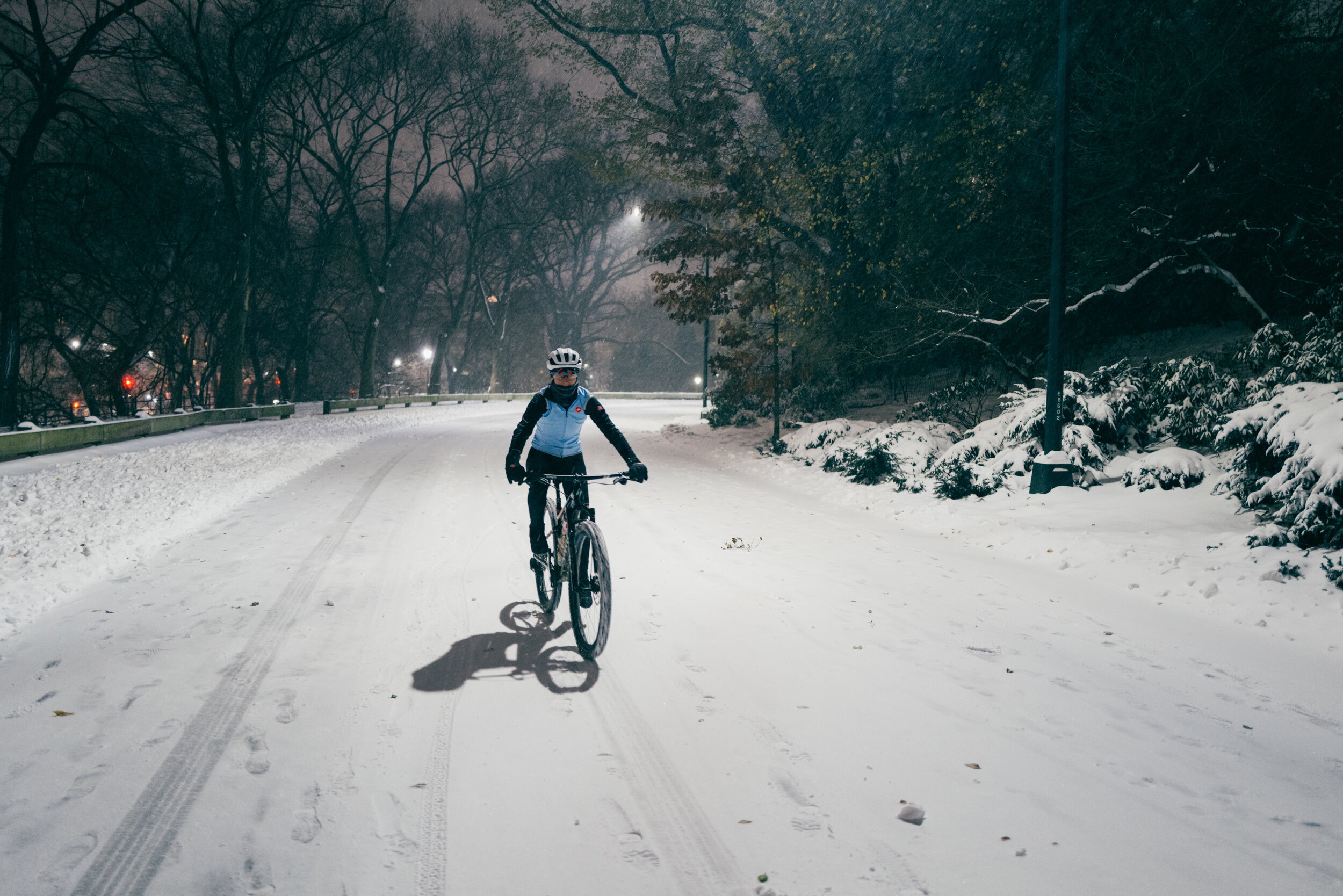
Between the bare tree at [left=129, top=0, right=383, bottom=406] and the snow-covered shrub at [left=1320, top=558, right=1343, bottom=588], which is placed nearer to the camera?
the snow-covered shrub at [left=1320, top=558, right=1343, bottom=588]

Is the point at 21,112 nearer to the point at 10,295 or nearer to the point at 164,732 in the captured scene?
the point at 10,295

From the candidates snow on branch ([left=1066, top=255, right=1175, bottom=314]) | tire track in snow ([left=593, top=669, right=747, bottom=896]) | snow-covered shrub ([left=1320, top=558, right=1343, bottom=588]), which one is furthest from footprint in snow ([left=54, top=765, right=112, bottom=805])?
snow on branch ([left=1066, top=255, right=1175, bottom=314])

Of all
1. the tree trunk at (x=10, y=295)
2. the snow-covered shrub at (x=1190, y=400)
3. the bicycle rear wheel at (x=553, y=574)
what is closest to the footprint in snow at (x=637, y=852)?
the bicycle rear wheel at (x=553, y=574)

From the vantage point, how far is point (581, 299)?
63531 mm

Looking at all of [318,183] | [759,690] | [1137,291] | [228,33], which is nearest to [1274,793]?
[759,690]

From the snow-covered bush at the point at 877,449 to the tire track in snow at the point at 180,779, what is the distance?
10373 millimetres

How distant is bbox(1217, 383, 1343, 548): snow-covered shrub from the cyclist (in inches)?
246

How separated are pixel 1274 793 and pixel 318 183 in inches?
1639

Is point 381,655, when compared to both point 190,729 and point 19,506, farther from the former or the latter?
point 19,506

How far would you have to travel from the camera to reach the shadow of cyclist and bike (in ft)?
15.8

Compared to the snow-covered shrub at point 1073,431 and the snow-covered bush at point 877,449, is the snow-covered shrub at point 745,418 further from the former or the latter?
the snow-covered shrub at point 1073,431

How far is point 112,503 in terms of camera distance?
34.3ft

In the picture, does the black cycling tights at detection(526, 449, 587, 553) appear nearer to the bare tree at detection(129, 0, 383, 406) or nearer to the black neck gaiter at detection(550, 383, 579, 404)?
the black neck gaiter at detection(550, 383, 579, 404)

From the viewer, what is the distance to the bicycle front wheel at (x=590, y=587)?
5.19m
